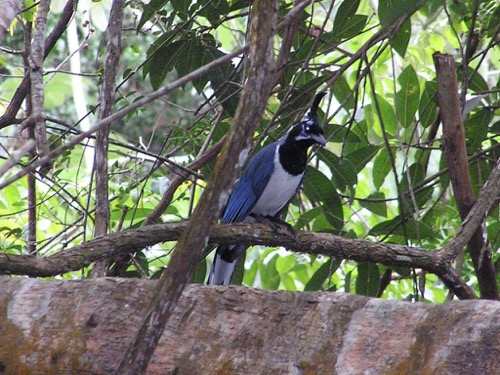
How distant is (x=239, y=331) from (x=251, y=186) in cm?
216

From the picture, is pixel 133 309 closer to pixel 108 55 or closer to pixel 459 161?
pixel 108 55

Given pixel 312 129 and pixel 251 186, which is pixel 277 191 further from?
pixel 312 129

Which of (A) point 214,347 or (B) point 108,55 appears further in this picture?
(B) point 108,55

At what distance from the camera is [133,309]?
2.39m

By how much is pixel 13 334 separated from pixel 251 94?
1069 millimetres

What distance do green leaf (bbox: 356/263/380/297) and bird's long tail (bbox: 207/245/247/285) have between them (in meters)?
0.59

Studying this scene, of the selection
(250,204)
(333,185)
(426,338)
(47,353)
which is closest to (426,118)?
(333,185)

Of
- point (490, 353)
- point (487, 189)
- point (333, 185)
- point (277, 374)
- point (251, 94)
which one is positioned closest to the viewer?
point (251, 94)

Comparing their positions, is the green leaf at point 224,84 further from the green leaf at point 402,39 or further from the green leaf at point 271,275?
the green leaf at point 271,275

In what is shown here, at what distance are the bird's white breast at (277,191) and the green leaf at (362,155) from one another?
0.28 meters

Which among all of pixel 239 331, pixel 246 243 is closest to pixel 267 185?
pixel 246 243

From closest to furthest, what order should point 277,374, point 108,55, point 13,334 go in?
1. point 277,374
2. point 13,334
3. point 108,55

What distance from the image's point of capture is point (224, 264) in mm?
4078

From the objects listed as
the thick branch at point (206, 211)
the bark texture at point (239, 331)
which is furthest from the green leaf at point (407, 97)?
the thick branch at point (206, 211)
